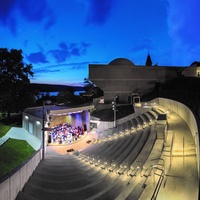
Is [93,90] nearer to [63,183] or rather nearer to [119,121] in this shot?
[119,121]

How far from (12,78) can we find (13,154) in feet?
46.6

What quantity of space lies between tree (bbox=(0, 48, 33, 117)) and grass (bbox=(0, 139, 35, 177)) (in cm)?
854

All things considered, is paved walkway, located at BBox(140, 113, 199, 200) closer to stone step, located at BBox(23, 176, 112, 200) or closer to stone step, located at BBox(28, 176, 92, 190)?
stone step, located at BBox(23, 176, 112, 200)

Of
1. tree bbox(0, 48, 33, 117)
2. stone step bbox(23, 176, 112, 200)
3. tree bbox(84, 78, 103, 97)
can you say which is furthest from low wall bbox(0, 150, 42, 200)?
tree bbox(84, 78, 103, 97)

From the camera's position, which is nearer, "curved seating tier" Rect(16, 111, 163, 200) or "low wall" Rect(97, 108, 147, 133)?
"curved seating tier" Rect(16, 111, 163, 200)

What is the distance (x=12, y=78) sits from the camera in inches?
956

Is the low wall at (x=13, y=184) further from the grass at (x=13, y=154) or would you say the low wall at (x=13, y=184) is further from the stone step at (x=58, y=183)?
the grass at (x=13, y=154)

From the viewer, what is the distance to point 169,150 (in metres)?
6.91

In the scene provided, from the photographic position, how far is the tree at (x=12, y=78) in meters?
22.9

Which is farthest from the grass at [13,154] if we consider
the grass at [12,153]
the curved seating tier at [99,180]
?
the curved seating tier at [99,180]

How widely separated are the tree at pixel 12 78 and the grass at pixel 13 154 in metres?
8.54

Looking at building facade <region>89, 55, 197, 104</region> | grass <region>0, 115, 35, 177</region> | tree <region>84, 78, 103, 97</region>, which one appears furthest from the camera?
tree <region>84, 78, 103, 97</region>

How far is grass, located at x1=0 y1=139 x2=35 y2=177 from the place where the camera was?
457 inches

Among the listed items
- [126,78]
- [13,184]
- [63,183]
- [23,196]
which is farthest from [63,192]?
[126,78]
